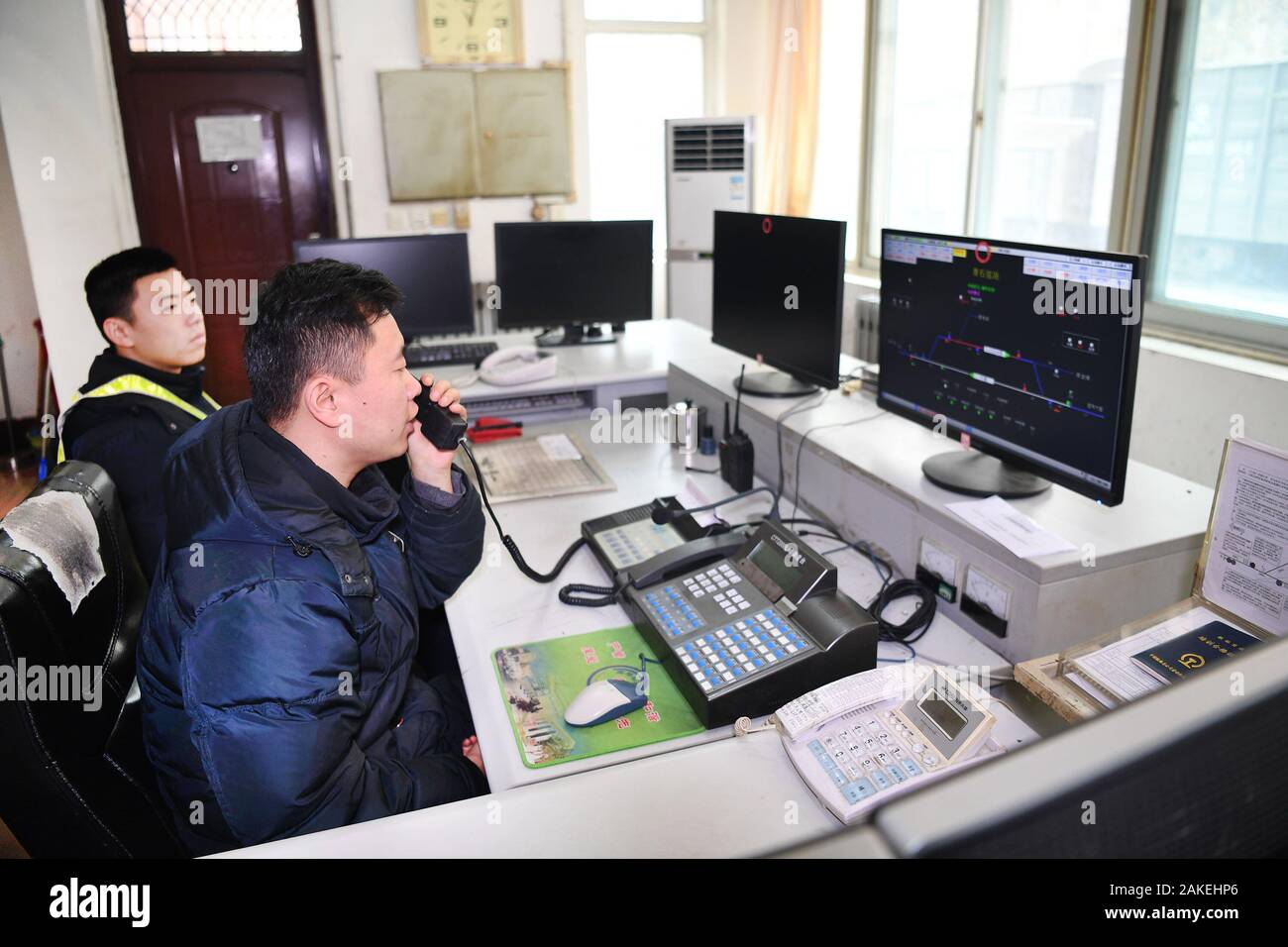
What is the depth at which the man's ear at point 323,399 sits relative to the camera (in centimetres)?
135

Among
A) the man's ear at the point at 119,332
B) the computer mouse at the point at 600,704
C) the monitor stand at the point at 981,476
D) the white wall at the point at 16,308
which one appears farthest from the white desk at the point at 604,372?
the white wall at the point at 16,308

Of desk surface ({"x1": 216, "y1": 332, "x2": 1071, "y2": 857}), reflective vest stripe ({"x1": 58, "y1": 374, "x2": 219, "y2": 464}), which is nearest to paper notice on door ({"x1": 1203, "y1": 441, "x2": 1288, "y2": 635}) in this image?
desk surface ({"x1": 216, "y1": 332, "x2": 1071, "y2": 857})

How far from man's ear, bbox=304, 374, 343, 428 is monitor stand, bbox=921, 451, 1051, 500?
1072 millimetres

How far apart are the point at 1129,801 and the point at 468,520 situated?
4.43 ft

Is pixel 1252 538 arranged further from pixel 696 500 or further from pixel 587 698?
pixel 696 500

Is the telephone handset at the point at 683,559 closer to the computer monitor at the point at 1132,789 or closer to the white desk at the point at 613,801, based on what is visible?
the white desk at the point at 613,801

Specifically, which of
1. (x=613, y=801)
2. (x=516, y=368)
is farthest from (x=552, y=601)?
(x=516, y=368)

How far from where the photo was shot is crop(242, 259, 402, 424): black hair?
1355 millimetres

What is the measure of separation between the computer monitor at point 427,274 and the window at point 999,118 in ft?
7.15

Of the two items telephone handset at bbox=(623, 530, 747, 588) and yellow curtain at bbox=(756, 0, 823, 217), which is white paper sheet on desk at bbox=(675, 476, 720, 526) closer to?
telephone handset at bbox=(623, 530, 747, 588)
